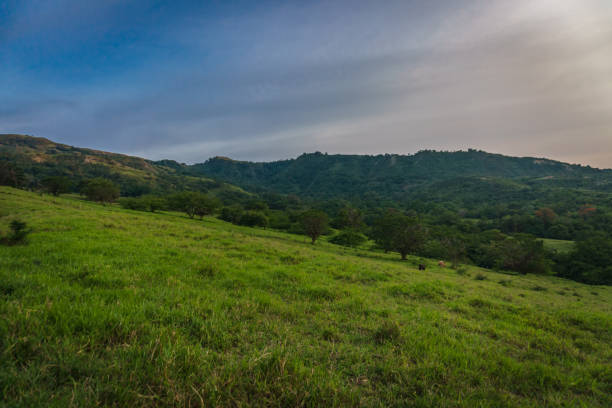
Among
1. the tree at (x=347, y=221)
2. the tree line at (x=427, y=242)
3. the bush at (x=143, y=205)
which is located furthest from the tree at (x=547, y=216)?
the bush at (x=143, y=205)

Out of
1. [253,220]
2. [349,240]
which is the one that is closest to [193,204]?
[253,220]

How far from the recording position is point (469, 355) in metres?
4.69

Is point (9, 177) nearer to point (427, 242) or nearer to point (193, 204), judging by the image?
point (193, 204)

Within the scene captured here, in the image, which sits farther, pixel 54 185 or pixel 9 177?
pixel 54 185

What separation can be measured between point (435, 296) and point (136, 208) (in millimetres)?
94768

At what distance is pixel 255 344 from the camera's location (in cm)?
429

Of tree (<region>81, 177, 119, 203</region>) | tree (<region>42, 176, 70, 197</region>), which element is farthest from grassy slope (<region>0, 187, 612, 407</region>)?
tree (<region>42, 176, 70, 197</region>)

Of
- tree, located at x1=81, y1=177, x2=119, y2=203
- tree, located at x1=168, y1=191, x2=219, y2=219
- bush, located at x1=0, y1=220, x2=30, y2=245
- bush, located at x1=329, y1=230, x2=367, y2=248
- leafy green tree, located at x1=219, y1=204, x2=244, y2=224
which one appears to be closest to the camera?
bush, located at x1=0, y1=220, x2=30, y2=245

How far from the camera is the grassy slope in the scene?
287 cm

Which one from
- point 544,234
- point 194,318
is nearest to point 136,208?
point 194,318

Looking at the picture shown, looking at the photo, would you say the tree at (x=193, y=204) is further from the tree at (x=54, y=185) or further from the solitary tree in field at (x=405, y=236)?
the solitary tree in field at (x=405, y=236)

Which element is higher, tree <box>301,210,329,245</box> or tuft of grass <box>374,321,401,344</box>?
tuft of grass <box>374,321,401,344</box>

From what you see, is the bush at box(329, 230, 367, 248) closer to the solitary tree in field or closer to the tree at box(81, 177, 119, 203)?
the solitary tree in field

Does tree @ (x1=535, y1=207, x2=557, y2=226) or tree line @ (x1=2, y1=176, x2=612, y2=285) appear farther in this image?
tree @ (x1=535, y1=207, x2=557, y2=226)
